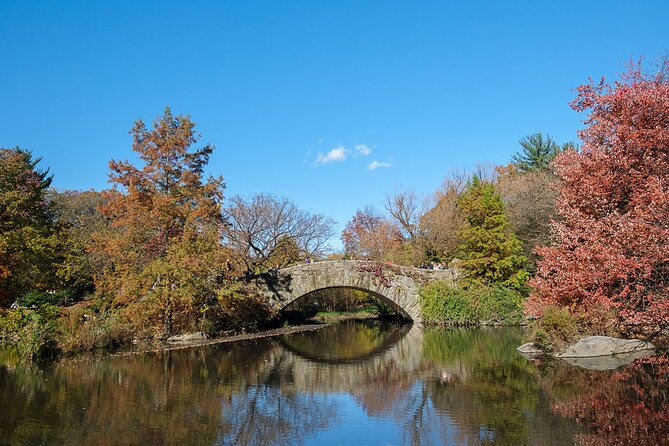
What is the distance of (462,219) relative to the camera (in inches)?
1206

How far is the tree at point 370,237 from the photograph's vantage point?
35.6 metres

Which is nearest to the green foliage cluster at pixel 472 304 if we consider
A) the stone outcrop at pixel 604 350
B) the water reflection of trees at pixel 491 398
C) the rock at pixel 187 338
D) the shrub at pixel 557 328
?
the water reflection of trees at pixel 491 398

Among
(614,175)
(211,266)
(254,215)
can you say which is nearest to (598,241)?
(614,175)

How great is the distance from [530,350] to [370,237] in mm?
24148

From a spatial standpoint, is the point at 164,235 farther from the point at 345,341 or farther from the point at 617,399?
the point at 617,399

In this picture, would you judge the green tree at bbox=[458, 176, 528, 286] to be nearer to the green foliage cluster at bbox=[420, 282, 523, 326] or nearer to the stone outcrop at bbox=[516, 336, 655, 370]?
the green foliage cluster at bbox=[420, 282, 523, 326]

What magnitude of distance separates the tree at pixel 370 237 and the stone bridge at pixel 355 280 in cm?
658

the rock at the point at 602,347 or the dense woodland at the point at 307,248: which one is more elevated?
the dense woodland at the point at 307,248

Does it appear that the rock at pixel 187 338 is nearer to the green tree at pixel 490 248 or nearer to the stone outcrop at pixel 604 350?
the stone outcrop at pixel 604 350

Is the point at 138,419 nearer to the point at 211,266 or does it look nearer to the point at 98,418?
the point at 98,418

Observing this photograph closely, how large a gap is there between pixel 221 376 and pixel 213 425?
3.95 meters

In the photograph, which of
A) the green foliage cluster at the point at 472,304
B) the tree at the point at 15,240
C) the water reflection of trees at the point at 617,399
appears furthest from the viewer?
the green foliage cluster at the point at 472,304

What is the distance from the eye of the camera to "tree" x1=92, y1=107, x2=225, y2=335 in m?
16.6

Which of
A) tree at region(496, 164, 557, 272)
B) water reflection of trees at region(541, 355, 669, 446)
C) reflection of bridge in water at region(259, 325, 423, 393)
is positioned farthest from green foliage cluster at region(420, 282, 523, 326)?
water reflection of trees at region(541, 355, 669, 446)
